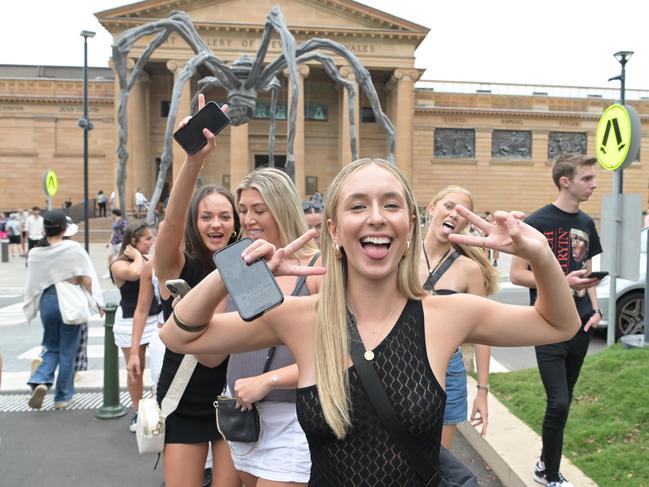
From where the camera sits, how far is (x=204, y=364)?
108 inches

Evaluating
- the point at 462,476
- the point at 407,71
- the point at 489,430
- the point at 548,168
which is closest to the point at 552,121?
the point at 548,168

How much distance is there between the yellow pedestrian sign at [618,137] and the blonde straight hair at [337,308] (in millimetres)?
5420

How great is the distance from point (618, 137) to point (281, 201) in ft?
18.4

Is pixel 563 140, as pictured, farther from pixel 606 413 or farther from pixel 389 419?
pixel 389 419

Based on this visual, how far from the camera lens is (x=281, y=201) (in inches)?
109

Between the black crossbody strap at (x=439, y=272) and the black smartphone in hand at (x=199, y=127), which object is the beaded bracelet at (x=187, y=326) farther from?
the black crossbody strap at (x=439, y=272)

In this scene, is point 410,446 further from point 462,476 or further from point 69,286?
point 69,286

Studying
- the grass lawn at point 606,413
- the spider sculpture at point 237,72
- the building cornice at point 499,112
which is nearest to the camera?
the grass lawn at point 606,413

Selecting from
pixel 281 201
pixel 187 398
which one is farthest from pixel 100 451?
pixel 281 201

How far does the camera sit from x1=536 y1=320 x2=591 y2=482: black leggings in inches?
141

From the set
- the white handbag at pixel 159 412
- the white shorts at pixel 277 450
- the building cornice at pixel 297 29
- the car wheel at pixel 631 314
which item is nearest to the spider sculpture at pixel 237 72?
the car wheel at pixel 631 314

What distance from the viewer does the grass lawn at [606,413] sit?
3867 mm

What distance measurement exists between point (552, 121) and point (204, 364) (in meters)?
47.5

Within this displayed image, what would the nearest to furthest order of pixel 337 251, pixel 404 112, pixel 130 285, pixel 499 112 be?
1. pixel 337 251
2. pixel 130 285
3. pixel 404 112
4. pixel 499 112
